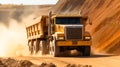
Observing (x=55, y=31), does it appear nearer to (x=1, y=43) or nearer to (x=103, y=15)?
(x=1, y=43)

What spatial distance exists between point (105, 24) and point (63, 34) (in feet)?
59.9

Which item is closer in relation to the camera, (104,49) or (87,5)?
(104,49)

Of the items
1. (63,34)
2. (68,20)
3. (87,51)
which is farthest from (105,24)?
(63,34)

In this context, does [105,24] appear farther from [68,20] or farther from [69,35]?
[69,35]

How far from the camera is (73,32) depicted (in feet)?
95.7

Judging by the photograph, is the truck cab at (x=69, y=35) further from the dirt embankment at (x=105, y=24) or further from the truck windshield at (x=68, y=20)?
the dirt embankment at (x=105, y=24)

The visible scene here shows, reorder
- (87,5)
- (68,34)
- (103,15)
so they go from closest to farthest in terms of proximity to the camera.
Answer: (68,34) → (103,15) → (87,5)

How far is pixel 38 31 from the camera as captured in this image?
34938 mm

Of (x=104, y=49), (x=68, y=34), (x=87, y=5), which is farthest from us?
(x=87, y=5)

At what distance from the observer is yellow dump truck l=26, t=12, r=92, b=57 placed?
96.0ft

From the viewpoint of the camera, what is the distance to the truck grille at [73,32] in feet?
95.7

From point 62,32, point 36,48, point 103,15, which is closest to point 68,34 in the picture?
point 62,32

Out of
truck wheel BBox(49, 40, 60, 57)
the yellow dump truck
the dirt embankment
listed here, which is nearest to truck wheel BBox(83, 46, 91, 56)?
the yellow dump truck

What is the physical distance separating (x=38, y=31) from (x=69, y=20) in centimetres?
497
